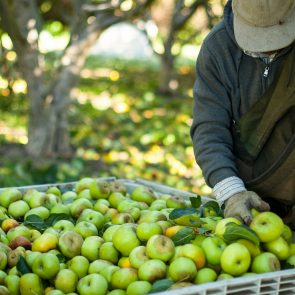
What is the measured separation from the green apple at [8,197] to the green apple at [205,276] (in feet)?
4.00

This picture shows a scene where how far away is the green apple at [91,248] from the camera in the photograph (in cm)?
251

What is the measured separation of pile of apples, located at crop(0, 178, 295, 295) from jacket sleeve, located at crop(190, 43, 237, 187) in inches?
10.2

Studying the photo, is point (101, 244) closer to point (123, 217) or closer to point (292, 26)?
point (123, 217)

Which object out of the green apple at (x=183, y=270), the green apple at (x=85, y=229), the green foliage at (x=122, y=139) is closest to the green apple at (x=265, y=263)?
the green apple at (x=183, y=270)

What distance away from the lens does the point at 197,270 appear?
2230mm

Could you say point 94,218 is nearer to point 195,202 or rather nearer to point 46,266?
point 195,202

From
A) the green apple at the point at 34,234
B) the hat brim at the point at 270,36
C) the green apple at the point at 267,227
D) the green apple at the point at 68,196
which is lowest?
the green apple at the point at 68,196

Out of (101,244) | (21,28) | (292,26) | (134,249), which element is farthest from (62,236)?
(21,28)

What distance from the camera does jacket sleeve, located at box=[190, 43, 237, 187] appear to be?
105 inches

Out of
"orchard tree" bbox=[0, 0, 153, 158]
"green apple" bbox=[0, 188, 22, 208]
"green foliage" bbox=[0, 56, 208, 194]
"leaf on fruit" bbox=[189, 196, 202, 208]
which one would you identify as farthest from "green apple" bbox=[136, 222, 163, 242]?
"orchard tree" bbox=[0, 0, 153, 158]

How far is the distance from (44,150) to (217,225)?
405 cm

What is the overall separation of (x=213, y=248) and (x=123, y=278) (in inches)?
13.0

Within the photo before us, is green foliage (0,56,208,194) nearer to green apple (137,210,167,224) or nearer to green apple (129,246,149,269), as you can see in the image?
green apple (137,210,167,224)

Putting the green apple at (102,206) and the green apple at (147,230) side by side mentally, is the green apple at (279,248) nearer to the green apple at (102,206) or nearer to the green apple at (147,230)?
the green apple at (147,230)
